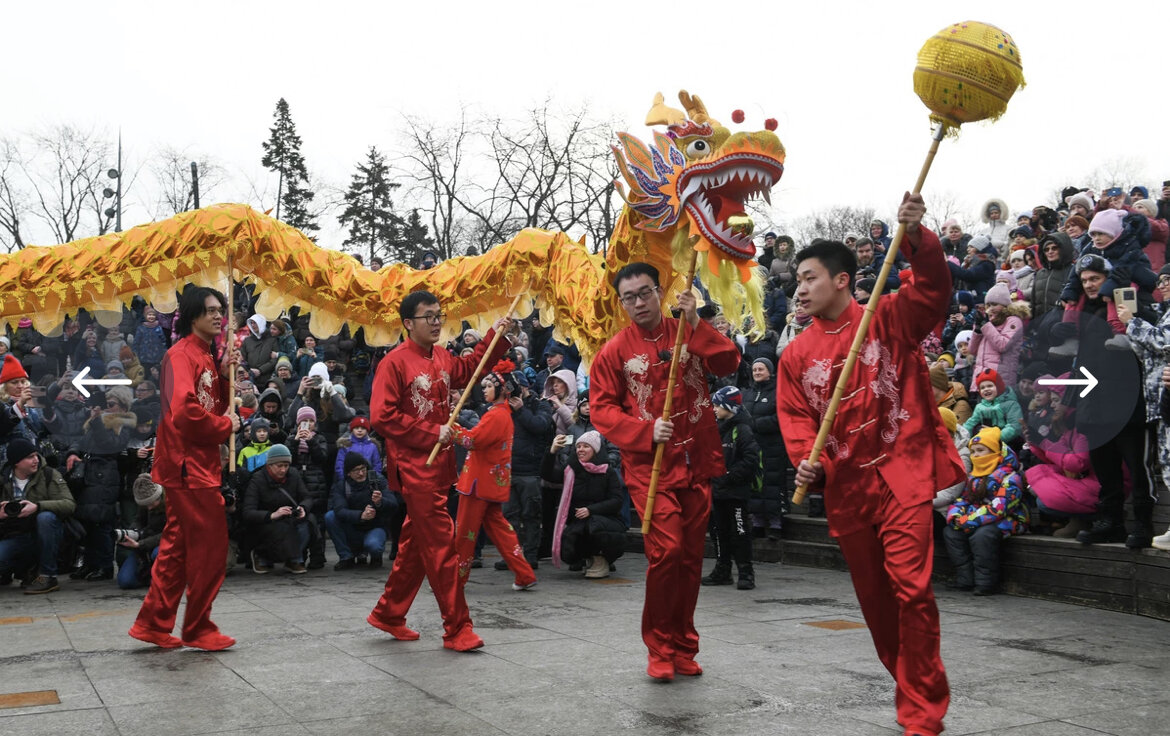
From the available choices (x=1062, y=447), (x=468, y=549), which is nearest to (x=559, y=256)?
(x=468, y=549)

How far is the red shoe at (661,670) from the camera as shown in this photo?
15.4 feet

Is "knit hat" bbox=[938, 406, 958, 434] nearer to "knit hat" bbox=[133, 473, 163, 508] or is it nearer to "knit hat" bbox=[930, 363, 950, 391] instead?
"knit hat" bbox=[930, 363, 950, 391]

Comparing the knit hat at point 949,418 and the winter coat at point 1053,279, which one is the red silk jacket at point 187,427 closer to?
the knit hat at point 949,418

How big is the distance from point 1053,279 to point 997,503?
230cm

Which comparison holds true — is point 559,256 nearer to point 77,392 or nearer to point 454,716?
point 454,716

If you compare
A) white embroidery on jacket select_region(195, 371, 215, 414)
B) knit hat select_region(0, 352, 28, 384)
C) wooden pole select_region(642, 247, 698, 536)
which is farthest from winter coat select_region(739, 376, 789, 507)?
knit hat select_region(0, 352, 28, 384)

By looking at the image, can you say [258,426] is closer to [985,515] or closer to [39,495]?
[39,495]

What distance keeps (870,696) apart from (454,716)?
164 centimetres

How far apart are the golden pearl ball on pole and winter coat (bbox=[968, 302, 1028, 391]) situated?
193 inches

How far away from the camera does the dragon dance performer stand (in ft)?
25.5

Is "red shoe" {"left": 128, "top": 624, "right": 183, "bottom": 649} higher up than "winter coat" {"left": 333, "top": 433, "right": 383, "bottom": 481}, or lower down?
lower down

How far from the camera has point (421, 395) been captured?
6.04m

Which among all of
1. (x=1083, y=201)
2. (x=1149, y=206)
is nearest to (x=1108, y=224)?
(x=1083, y=201)

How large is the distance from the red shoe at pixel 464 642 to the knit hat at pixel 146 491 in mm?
4185
